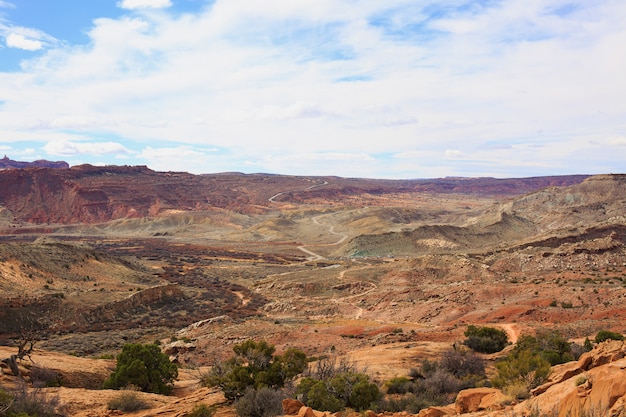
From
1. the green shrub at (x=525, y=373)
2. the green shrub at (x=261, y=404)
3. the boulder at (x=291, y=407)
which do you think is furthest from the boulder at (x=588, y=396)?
the green shrub at (x=261, y=404)

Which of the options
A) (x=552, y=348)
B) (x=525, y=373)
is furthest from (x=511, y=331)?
(x=525, y=373)

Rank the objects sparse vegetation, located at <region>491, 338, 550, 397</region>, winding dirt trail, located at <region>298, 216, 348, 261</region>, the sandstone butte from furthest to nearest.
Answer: winding dirt trail, located at <region>298, 216, 348, 261</region> → sparse vegetation, located at <region>491, 338, 550, 397</region> → the sandstone butte

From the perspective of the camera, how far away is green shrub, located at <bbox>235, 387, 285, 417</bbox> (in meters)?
9.65

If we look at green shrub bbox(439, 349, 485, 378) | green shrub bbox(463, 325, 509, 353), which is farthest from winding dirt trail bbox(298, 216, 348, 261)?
green shrub bbox(439, 349, 485, 378)

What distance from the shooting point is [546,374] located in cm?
962

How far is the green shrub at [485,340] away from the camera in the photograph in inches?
696

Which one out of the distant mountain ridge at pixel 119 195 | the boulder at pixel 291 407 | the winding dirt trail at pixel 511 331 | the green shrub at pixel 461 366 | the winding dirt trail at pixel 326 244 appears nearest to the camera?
the boulder at pixel 291 407

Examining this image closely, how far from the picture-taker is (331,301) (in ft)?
125

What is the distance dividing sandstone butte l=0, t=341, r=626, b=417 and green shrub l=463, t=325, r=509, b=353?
713 cm

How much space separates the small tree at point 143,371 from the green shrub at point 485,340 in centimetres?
1113

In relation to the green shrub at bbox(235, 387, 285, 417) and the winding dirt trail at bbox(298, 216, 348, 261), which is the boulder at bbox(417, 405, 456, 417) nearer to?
the green shrub at bbox(235, 387, 285, 417)

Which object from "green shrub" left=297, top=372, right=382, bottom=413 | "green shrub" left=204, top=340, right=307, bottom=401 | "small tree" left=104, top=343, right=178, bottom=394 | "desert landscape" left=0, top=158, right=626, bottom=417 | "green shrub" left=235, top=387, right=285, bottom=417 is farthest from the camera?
"small tree" left=104, top=343, right=178, bottom=394

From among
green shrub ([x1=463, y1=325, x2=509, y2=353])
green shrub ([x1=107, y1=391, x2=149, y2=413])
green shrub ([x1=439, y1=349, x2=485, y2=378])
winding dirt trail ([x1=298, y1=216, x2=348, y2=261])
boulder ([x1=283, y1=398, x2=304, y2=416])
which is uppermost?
boulder ([x1=283, y1=398, x2=304, y2=416])

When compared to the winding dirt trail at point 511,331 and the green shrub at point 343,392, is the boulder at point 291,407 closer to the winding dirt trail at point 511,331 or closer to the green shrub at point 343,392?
the green shrub at point 343,392
